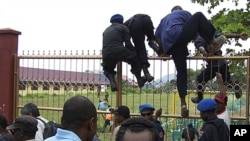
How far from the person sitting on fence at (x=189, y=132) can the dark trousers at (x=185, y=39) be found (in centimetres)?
57

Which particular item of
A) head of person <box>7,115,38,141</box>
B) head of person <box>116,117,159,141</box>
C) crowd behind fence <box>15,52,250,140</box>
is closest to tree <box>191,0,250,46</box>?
crowd behind fence <box>15,52,250,140</box>

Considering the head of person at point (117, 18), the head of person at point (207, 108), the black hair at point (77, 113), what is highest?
the head of person at point (117, 18)

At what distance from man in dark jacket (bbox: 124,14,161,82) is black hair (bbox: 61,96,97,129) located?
3710mm

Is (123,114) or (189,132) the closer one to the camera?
(123,114)

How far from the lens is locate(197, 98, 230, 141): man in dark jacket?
17.3ft

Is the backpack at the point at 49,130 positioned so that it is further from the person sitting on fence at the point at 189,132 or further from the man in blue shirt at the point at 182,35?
the person sitting on fence at the point at 189,132

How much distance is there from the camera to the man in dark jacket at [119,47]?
22.2 feet

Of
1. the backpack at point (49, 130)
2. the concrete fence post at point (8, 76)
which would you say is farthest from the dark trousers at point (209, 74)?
the concrete fence post at point (8, 76)

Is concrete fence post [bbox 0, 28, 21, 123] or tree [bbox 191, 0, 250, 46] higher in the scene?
tree [bbox 191, 0, 250, 46]

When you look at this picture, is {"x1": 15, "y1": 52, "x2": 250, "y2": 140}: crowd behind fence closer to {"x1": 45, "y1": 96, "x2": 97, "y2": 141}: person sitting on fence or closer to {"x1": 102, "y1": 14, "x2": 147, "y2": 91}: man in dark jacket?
{"x1": 102, "y1": 14, "x2": 147, "y2": 91}: man in dark jacket

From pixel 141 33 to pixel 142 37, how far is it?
0.06 m

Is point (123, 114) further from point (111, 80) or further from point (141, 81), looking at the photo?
point (111, 80)

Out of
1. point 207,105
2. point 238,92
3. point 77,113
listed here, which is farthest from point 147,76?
point 77,113

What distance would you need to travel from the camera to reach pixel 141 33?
689 cm
